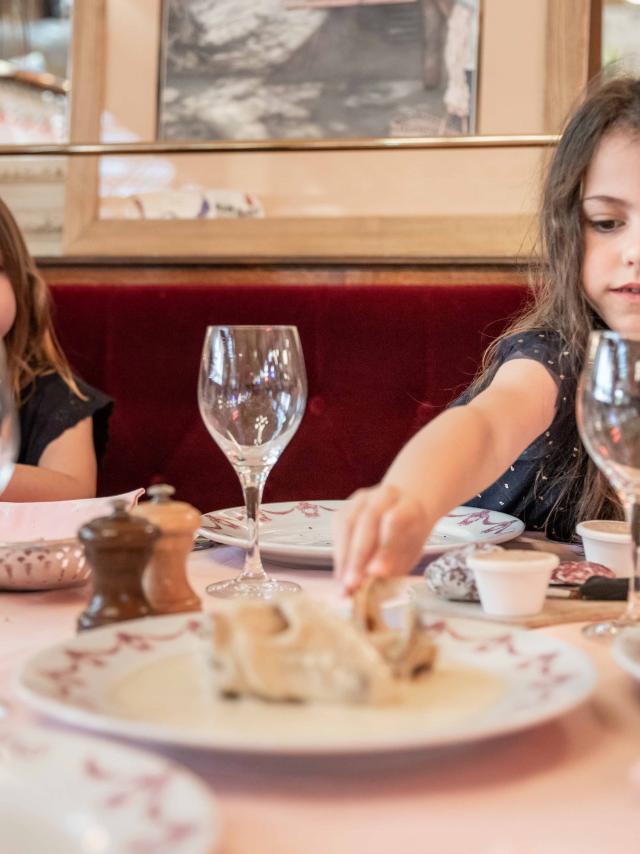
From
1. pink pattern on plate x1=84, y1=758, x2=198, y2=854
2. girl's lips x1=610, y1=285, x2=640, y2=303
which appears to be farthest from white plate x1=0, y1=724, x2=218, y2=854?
girl's lips x1=610, y1=285, x2=640, y2=303

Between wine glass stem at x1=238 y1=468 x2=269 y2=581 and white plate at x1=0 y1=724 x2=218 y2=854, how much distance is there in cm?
47

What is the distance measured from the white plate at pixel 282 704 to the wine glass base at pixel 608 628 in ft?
0.43

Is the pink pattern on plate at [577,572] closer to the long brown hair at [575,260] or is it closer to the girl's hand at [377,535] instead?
the girl's hand at [377,535]

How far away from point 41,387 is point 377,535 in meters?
1.27

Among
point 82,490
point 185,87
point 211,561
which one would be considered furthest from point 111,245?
point 211,561

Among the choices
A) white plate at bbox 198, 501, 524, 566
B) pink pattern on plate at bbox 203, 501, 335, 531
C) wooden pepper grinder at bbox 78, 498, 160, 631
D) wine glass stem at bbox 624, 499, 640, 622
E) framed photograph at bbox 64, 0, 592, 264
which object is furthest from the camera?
framed photograph at bbox 64, 0, 592, 264

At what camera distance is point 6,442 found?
2.02ft

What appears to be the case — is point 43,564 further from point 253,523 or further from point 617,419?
point 617,419

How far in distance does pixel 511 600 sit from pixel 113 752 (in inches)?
15.9

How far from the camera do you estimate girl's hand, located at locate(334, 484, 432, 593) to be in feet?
2.05

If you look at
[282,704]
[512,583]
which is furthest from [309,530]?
[282,704]

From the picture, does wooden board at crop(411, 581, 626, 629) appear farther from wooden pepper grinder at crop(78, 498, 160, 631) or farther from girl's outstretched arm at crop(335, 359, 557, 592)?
wooden pepper grinder at crop(78, 498, 160, 631)

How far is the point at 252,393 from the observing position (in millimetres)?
867

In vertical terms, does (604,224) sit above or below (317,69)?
below
